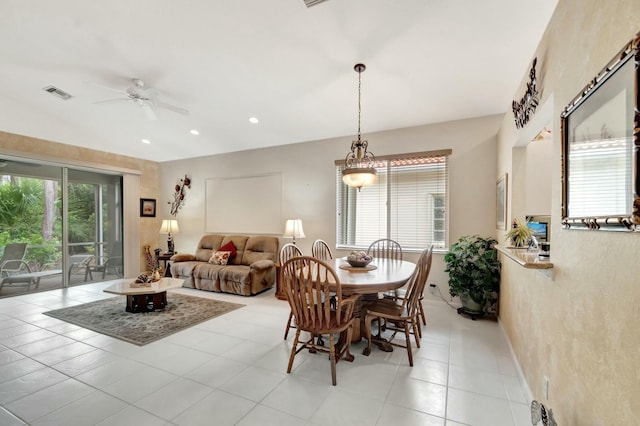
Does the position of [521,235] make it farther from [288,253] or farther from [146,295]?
[146,295]

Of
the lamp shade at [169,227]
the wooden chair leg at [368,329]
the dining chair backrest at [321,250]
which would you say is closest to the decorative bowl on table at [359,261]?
the wooden chair leg at [368,329]

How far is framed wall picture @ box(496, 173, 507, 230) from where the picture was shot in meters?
3.14

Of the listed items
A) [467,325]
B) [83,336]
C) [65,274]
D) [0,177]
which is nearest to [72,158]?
[0,177]

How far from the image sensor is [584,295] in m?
1.20

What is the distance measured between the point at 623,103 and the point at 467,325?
3067mm

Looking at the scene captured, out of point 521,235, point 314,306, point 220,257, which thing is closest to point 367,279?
point 314,306

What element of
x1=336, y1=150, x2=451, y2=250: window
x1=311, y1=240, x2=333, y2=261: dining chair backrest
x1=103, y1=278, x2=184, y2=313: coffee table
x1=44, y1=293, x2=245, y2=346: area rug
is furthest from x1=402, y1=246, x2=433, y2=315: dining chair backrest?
x1=103, y1=278, x2=184, y2=313: coffee table

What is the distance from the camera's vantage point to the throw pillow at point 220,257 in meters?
5.19

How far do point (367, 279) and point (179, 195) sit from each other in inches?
224

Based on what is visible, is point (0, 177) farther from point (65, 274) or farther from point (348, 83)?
point (348, 83)

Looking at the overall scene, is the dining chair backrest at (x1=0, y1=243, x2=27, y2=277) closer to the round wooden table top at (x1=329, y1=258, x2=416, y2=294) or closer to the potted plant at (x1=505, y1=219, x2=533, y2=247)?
the round wooden table top at (x1=329, y1=258, x2=416, y2=294)

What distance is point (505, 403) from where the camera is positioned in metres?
1.92

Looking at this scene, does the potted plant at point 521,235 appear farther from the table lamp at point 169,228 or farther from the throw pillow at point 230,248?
the table lamp at point 169,228

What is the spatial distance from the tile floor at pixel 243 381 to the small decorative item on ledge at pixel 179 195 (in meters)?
3.68
